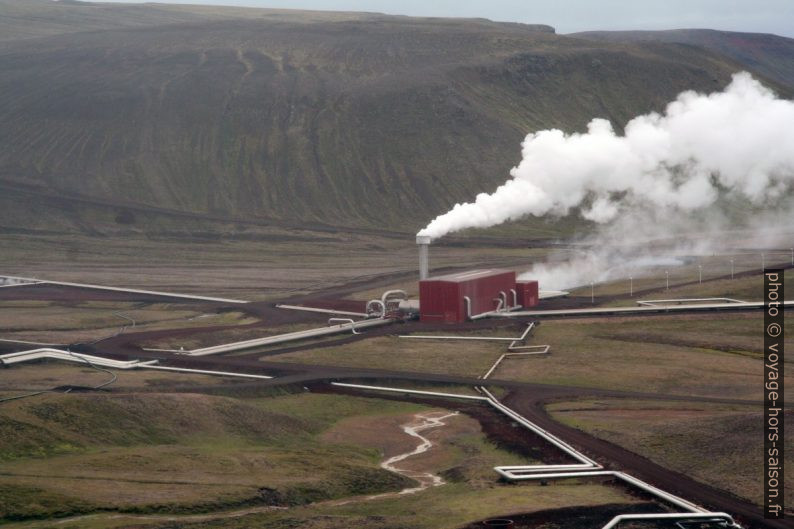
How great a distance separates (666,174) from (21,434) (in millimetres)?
95635

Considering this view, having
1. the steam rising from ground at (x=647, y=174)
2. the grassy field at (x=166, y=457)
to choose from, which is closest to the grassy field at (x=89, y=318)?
the steam rising from ground at (x=647, y=174)

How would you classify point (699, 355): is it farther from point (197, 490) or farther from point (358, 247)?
point (358, 247)

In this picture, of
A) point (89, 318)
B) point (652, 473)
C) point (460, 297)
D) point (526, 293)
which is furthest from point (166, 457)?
point (89, 318)

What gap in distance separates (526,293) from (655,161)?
32.3 metres

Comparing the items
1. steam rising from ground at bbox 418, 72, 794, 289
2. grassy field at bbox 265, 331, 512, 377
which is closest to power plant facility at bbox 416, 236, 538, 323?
grassy field at bbox 265, 331, 512, 377

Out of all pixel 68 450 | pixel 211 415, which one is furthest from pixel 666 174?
pixel 68 450

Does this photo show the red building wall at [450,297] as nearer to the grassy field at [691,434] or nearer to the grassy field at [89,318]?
the grassy field at [89,318]

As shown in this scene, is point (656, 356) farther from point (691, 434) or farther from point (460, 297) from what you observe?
point (691, 434)

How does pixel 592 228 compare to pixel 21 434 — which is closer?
pixel 21 434

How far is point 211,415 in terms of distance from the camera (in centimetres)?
5775

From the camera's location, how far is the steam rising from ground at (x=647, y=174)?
381 ft

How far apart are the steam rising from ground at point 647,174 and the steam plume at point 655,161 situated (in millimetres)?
116

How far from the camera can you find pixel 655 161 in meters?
126

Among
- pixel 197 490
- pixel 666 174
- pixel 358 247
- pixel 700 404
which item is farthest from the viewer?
pixel 358 247
